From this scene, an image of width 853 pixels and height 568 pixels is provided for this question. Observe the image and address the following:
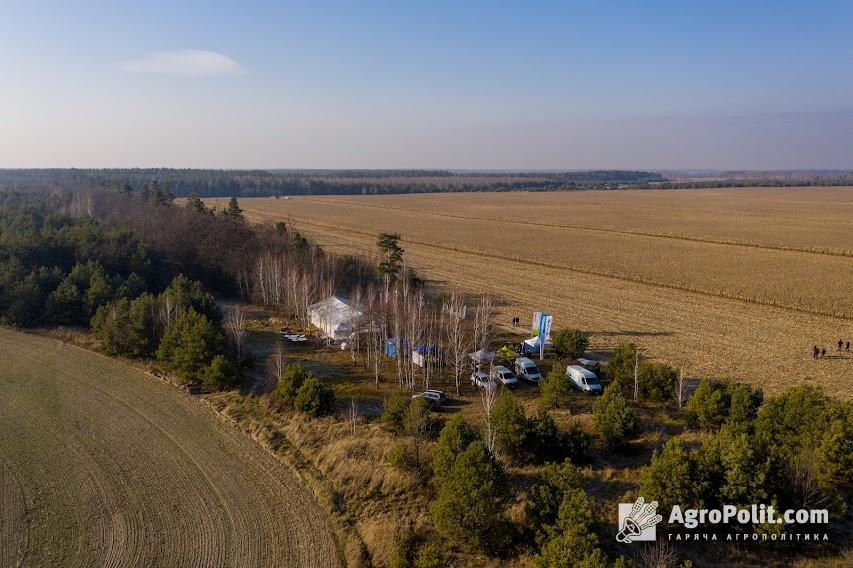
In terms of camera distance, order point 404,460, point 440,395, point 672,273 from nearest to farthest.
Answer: point 404,460 < point 440,395 < point 672,273

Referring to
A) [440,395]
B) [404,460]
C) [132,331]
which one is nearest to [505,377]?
[440,395]

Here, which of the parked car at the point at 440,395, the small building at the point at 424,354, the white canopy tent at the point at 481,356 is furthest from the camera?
the small building at the point at 424,354

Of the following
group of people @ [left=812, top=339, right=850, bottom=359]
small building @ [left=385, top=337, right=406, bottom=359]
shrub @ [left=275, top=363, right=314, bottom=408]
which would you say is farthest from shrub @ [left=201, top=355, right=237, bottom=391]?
group of people @ [left=812, top=339, right=850, bottom=359]

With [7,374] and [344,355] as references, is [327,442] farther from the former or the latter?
[7,374]

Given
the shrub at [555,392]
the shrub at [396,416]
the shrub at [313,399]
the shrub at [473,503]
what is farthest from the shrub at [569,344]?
the shrub at [473,503]

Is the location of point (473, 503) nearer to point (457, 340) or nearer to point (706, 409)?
point (706, 409)

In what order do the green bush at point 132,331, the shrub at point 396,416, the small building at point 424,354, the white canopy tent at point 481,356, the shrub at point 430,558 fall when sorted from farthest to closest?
the green bush at point 132,331
the small building at point 424,354
the white canopy tent at point 481,356
the shrub at point 396,416
the shrub at point 430,558

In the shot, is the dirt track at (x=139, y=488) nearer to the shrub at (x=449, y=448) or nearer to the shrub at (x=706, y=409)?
the shrub at (x=449, y=448)
